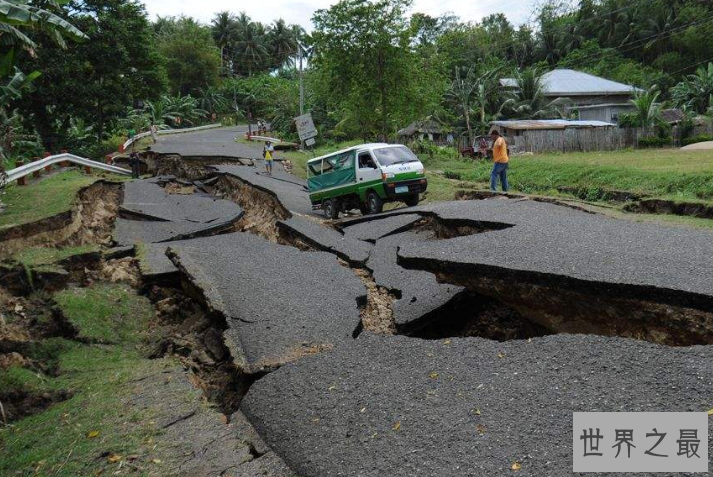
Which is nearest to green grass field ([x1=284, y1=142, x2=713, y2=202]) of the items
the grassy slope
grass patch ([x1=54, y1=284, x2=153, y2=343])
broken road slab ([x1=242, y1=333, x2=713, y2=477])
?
broken road slab ([x1=242, y1=333, x2=713, y2=477])

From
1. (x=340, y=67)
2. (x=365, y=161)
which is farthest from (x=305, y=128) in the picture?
(x=365, y=161)

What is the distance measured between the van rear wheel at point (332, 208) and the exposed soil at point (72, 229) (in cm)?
527

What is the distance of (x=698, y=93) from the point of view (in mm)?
40094

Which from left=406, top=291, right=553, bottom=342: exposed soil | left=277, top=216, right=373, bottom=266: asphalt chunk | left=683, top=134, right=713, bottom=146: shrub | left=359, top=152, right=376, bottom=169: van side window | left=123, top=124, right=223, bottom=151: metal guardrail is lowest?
left=683, top=134, right=713, bottom=146: shrub

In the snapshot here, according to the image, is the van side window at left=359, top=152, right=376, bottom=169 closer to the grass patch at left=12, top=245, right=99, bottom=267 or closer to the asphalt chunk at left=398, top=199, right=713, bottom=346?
the asphalt chunk at left=398, top=199, right=713, bottom=346

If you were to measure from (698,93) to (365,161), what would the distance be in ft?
113

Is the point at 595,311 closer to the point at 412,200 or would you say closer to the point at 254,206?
the point at 412,200

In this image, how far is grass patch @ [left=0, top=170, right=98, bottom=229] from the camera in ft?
33.6

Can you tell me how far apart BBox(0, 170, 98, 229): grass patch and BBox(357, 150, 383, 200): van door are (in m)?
6.52

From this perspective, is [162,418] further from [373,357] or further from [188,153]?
[188,153]

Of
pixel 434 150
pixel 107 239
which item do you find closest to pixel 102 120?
pixel 434 150

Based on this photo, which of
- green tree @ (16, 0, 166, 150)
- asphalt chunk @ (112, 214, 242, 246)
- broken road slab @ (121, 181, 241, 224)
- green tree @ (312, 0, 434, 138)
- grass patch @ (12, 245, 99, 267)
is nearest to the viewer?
grass patch @ (12, 245, 99, 267)

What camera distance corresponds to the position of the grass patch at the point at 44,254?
8430 mm

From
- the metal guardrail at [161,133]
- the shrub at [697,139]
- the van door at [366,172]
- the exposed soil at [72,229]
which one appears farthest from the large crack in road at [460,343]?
the shrub at [697,139]
